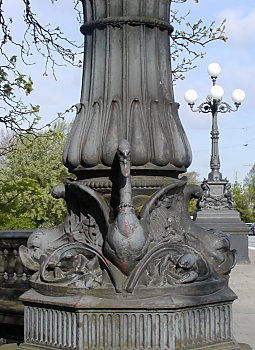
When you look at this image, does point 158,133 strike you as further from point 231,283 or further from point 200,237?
point 231,283

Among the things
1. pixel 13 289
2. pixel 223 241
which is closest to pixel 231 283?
pixel 13 289

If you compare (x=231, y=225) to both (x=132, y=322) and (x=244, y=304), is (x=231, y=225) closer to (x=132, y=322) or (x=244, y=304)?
(x=244, y=304)

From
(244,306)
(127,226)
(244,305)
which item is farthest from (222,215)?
(127,226)

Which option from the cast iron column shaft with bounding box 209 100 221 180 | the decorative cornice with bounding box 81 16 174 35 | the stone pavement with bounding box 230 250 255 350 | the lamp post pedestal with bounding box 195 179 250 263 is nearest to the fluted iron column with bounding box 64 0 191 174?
the decorative cornice with bounding box 81 16 174 35

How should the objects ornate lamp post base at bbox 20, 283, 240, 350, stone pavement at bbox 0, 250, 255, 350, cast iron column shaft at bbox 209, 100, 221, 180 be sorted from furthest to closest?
cast iron column shaft at bbox 209, 100, 221, 180
stone pavement at bbox 0, 250, 255, 350
ornate lamp post base at bbox 20, 283, 240, 350

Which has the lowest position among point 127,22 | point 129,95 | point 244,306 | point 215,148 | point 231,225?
point 244,306

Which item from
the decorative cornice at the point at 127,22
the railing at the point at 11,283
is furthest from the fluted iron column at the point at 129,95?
the railing at the point at 11,283

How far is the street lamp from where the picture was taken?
24.1m

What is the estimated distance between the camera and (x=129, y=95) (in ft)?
17.9

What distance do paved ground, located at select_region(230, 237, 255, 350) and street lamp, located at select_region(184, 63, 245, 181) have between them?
4889mm

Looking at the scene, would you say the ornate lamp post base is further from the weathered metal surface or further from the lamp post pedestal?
the lamp post pedestal

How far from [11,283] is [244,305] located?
554 cm

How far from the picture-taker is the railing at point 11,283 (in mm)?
9438

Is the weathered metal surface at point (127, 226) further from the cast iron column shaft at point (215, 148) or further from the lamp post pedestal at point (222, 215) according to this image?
the cast iron column shaft at point (215, 148)
